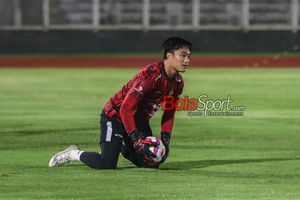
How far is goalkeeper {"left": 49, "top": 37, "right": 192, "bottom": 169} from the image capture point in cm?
1095

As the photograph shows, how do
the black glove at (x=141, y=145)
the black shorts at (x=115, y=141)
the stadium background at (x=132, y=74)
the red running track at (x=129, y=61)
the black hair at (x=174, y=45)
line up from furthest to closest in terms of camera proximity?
1. the red running track at (x=129, y=61)
2. the black shorts at (x=115, y=141)
3. the black hair at (x=174, y=45)
4. the black glove at (x=141, y=145)
5. the stadium background at (x=132, y=74)

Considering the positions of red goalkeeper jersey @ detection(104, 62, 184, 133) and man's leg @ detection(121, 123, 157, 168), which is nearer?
red goalkeeper jersey @ detection(104, 62, 184, 133)

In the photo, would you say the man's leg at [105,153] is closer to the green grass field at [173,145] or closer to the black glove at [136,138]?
the green grass field at [173,145]

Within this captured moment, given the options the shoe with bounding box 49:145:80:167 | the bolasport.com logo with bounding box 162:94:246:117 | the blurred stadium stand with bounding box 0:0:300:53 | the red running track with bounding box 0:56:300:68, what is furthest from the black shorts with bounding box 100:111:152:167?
the blurred stadium stand with bounding box 0:0:300:53

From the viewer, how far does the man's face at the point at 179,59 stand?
36.0 feet

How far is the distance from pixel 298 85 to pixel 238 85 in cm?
148

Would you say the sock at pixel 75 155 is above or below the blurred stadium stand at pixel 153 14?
above

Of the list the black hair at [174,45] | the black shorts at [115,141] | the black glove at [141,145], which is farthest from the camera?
the black shorts at [115,141]

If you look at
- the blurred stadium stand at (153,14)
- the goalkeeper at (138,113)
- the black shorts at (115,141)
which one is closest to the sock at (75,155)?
the goalkeeper at (138,113)

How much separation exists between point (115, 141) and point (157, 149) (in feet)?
1.78

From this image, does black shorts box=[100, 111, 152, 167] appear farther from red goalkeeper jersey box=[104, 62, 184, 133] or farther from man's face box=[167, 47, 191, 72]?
man's face box=[167, 47, 191, 72]

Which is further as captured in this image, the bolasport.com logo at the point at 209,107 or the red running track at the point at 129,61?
the red running track at the point at 129,61

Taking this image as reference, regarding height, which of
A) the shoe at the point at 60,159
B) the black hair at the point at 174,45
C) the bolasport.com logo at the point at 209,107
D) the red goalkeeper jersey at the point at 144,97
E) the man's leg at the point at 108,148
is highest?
the black hair at the point at 174,45

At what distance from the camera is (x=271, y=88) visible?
2472 cm
